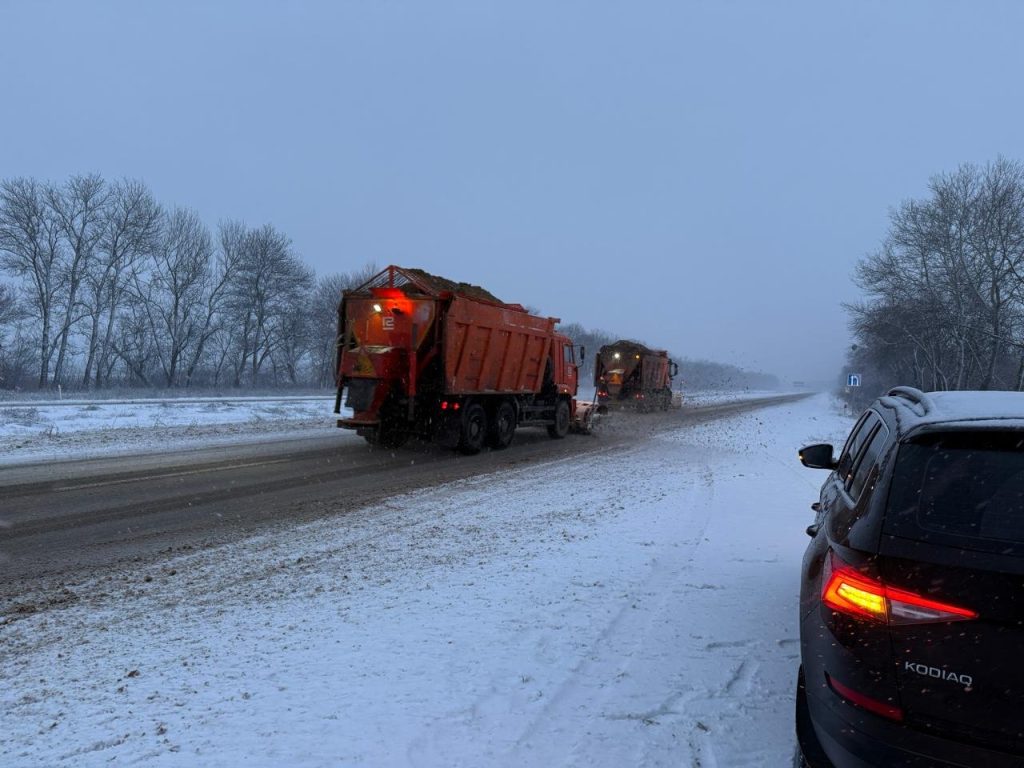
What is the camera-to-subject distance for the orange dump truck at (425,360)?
13008 millimetres

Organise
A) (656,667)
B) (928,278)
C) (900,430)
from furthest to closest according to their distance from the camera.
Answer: (928,278), (656,667), (900,430)

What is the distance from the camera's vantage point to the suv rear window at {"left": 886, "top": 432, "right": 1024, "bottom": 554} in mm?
2172

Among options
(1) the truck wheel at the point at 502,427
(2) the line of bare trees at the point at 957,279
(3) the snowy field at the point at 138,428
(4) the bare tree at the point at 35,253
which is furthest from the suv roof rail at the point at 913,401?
(4) the bare tree at the point at 35,253

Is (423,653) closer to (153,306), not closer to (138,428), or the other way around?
(138,428)

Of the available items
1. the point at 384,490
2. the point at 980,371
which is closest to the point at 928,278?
the point at 980,371

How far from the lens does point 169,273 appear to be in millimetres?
47250

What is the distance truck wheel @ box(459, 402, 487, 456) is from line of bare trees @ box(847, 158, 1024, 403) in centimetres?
2055

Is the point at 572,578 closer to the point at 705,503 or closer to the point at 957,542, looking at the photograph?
the point at 957,542

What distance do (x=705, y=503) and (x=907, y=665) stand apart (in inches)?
282

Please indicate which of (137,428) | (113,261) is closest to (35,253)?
(113,261)

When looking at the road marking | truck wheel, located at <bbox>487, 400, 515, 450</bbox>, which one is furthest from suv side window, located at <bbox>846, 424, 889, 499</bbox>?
truck wheel, located at <bbox>487, 400, 515, 450</bbox>

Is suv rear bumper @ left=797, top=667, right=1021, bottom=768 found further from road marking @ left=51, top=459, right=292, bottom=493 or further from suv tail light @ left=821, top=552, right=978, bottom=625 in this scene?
road marking @ left=51, top=459, right=292, bottom=493

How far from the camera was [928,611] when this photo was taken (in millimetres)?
2066

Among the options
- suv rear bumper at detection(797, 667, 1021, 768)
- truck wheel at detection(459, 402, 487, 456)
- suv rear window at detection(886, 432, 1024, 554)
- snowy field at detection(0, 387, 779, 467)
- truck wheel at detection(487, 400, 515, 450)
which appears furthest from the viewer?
truck wheel at detection(487, 400, 515, 450)
